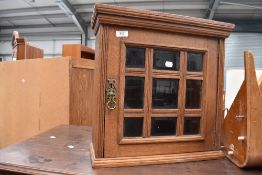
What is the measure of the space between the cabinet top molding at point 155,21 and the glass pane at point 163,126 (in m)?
0.23

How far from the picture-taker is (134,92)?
1.99 ft

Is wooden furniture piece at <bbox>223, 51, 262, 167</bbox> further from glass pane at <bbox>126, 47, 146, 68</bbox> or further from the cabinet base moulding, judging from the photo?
glass pane at <bbox>126, 47, 146, 68</bbox>

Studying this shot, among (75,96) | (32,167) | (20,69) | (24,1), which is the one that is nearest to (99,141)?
(32,167)

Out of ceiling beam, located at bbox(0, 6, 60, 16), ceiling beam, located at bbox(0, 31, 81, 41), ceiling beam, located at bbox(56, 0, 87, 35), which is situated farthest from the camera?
ceiling beam, located at bbox(0, 31, 81, 41)

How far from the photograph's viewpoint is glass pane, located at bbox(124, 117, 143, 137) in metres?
0.60

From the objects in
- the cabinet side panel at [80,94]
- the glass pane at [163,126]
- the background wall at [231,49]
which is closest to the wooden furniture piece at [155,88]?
the glass pane at [163,126]

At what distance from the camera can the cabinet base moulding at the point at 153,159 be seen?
0.57 metres

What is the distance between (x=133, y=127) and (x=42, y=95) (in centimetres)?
125

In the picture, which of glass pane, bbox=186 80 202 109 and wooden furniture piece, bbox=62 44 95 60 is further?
wooden furniture piece, bbox=62 44 95 60

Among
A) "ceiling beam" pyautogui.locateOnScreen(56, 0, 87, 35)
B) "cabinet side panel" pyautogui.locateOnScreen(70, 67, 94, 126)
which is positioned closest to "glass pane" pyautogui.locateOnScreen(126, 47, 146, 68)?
"cabinet side panel" pyautogui.locateOnScreen(70, 67, 94, 126)

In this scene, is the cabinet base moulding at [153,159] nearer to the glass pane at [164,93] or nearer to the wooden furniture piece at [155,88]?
the wooden furniture piece at [155,88]

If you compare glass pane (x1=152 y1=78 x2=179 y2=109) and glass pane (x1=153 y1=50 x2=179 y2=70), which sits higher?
glass pane (x1=153 y1=50 x2=179 y2=70)

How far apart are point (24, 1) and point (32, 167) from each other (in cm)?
388

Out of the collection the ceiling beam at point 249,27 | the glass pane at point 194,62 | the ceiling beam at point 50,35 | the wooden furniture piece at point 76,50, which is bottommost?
the glass pane at point 194,62
